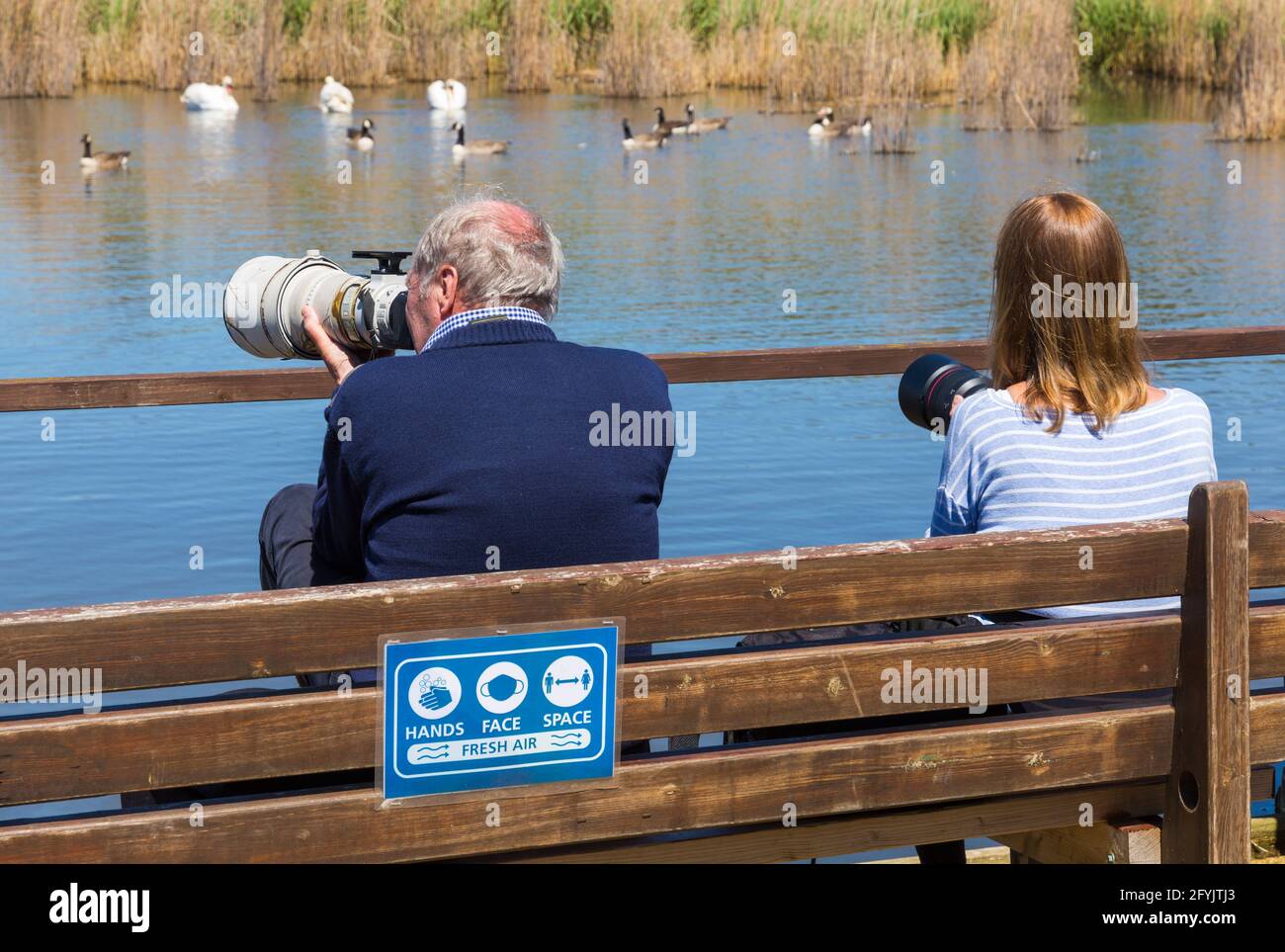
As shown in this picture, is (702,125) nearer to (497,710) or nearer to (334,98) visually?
(334,98)

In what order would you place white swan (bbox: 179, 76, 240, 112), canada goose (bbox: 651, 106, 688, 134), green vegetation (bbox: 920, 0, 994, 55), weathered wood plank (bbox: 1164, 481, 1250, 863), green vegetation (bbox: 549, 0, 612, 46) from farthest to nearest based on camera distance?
green vegetation (bbox: 549, 0, 612, 46)
green vegetation (bbox: 920, 0, 994, 55)
white swan (bbox: 179, 76, 240, 112)
canada goose (bbox: 651, 106, 688, 134)
weathered wood plank (bbox: 1164, 481, 1250, 863)

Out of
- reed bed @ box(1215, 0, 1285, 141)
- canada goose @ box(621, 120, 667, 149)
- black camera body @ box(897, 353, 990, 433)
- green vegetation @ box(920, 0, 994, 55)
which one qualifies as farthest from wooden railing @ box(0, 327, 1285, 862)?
green vegetation @ box(920, 0, 994, 55)

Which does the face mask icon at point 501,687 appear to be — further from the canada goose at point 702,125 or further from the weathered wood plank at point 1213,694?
the canada goose at point 702,125

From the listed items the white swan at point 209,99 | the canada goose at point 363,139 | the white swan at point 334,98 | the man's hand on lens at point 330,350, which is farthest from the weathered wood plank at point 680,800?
the white swan at point 209,99

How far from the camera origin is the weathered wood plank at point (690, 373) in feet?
12.7

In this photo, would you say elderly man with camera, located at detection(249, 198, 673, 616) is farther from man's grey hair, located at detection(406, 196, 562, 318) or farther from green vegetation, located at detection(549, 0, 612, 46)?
green vegetation, located at detection(549, 0, 612, 46)

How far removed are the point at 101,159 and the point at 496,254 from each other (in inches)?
604

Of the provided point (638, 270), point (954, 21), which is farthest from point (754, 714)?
point (954, 21)

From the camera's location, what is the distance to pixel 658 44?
2558cm

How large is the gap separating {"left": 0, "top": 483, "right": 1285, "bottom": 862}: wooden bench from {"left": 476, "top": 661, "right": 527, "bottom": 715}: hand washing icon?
0.21ft

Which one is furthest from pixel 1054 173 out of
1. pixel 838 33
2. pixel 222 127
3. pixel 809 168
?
pixel 222 127

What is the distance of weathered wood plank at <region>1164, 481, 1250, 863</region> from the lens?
2340 mm

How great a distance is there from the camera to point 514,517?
2.43m
